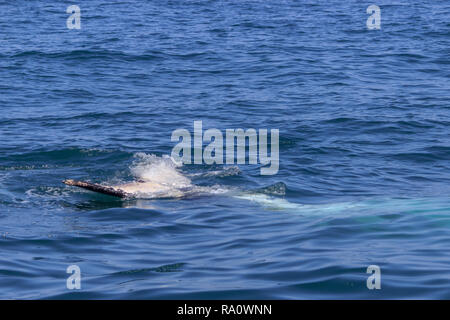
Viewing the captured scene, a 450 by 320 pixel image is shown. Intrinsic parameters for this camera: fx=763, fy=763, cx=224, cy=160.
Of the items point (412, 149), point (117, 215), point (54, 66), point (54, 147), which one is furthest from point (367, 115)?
point (54, 66)

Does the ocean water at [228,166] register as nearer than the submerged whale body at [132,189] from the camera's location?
Yes

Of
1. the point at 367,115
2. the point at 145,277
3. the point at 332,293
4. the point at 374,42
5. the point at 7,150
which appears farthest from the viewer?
the point at 374,42

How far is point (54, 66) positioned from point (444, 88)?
40.7ft

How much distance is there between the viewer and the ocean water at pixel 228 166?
9.41 metres

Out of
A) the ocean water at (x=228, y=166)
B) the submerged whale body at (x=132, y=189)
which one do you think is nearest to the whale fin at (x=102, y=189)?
the submerged whale body at (x=132, y=189)

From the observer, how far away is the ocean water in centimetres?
941

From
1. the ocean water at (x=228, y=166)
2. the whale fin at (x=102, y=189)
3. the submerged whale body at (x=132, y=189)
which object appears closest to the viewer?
the ocean water at (x=228, y=166)

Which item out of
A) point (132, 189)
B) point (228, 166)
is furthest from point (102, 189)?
point (228, 166)

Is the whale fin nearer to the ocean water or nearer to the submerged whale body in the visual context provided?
the submerged whale body

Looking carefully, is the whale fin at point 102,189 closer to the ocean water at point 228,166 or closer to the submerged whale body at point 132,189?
the submerged whale body at point 132,189

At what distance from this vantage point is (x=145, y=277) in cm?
912

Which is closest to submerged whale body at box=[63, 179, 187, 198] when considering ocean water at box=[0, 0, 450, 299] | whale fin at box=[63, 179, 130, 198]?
whale fin at box=[63, 179, 130, 198]

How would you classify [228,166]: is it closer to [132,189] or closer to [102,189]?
[132,189]

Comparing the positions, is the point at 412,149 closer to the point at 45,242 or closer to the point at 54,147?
the point at 54,147
